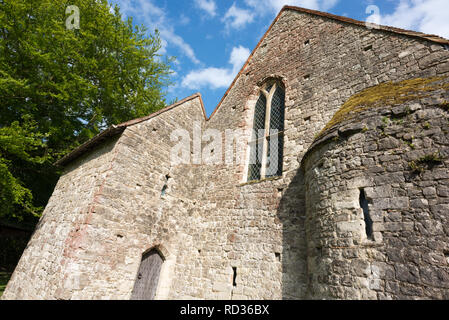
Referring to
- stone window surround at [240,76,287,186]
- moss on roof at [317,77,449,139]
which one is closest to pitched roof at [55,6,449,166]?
moss on roof at [317,77,449,139]

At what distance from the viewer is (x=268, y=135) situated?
7664 mm

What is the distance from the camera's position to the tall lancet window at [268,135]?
23.3 feet

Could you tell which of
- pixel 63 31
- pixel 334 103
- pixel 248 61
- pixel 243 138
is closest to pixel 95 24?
pixel 63 31

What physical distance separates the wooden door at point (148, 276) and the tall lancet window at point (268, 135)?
3917mm

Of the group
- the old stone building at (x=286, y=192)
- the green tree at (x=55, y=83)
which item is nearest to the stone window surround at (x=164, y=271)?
the old stone building at (x=286, y=192)

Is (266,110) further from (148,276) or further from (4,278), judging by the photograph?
(4,278)

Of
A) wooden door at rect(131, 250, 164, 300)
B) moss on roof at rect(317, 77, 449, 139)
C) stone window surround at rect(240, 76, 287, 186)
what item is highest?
stone window surround at rect(240, 76, 287, 186)

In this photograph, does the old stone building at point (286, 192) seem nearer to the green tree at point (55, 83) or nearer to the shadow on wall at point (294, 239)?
the shadow on wall at point (294, 239)

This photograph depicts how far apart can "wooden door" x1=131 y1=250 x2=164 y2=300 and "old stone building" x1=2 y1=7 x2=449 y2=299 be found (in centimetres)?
3

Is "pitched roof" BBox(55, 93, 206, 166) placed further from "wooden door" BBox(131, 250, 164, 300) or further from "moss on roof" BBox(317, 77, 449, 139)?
"moss on roof" BBox(317, 77, 449, 139)

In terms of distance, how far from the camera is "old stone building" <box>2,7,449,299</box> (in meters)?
3.29

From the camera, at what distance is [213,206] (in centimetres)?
758

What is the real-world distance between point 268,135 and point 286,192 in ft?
7.83

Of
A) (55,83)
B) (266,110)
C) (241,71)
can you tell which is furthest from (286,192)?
(55,83)
